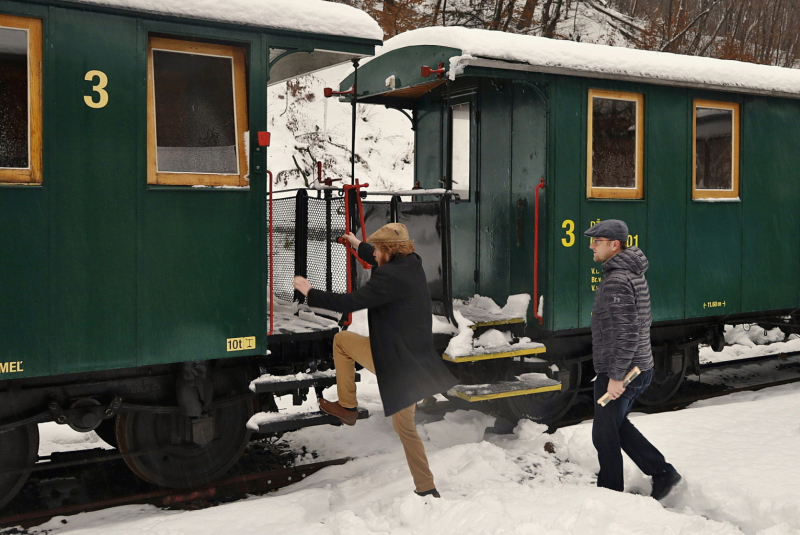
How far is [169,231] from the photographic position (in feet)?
16.6

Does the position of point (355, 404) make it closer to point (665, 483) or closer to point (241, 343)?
point (241, 343)

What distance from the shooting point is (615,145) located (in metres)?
7.21

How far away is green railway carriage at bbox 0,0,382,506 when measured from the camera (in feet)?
15.1

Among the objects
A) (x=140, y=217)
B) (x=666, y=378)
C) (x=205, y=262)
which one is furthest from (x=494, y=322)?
(x=140, y=217)

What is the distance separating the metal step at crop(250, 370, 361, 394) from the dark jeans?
1.69 m

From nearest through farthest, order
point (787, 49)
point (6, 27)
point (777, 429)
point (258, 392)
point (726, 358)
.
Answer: point (6, 27)
point (258, 392)
point (777, 429)
point (726, 358)
point (787, 49)

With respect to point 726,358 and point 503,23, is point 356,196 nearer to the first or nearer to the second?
point 726,358

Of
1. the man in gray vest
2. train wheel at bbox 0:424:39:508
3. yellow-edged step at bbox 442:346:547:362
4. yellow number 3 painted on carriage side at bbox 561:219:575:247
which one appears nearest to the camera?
the man in gray vest

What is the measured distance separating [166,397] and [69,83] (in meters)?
2.27

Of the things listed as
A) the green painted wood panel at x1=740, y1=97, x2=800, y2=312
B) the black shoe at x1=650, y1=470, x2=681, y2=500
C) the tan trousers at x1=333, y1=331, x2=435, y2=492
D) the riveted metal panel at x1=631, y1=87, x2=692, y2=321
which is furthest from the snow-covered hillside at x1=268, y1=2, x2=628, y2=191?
the black shoe at x1=650, y1=470, x2=681, y2=500

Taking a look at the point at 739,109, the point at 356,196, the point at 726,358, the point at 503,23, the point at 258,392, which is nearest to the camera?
the point at 258,392

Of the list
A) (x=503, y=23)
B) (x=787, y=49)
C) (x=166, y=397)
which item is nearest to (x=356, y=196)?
(x=166, y=397)

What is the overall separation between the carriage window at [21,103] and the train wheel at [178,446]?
6.15 ft

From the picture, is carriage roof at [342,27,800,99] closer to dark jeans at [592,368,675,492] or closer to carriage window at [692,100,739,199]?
carriage window at [692,100,739,199]
